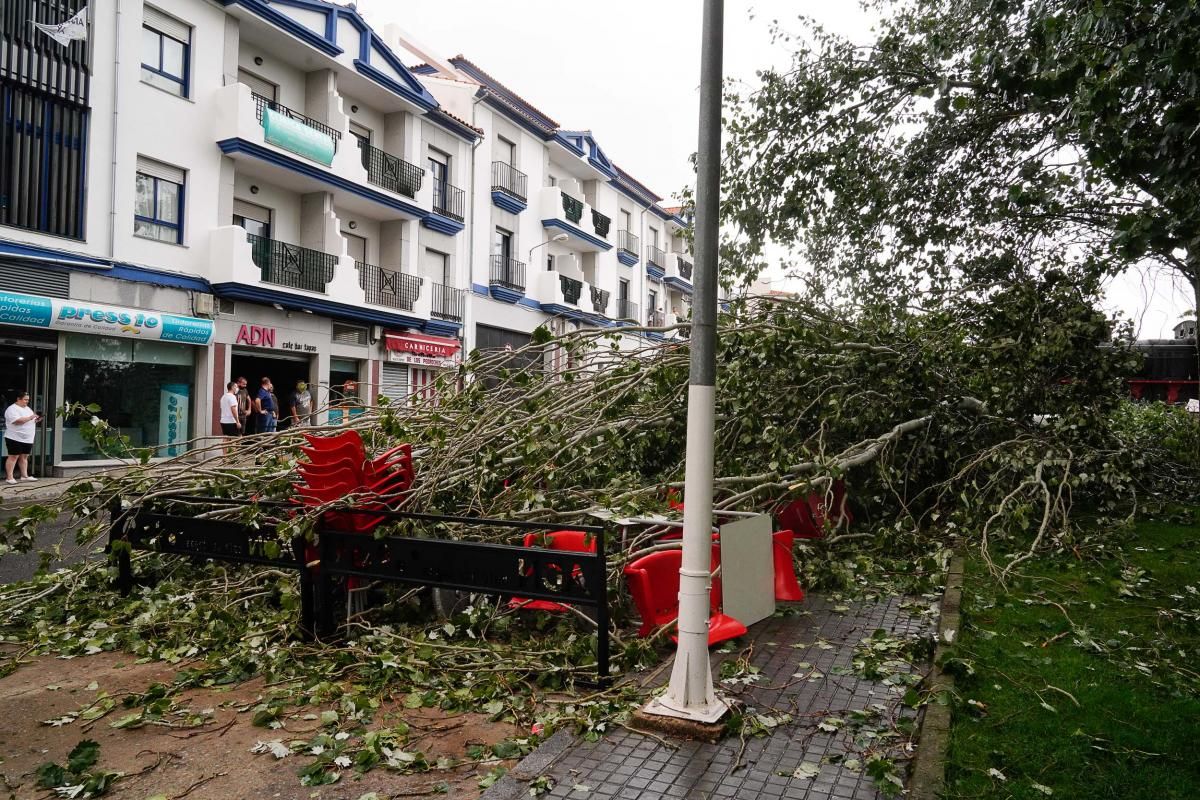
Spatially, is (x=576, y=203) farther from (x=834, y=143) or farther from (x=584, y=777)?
(x=584, y=777)

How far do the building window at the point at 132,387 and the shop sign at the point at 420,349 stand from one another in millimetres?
6776

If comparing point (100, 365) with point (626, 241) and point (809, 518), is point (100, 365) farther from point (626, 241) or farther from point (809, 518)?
point (626, 241)

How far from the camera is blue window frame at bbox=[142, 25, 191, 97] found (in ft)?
56.2

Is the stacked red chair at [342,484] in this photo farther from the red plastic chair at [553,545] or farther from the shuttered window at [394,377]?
Result: the shuttered window at [394,377]

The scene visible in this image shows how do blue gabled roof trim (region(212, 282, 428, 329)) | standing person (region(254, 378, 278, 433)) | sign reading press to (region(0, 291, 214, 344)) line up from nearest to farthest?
1. sign reading press to (region(0, 291, 214, 344))
2. standing person (region(254, 378, 278, 433))
3. blue gabled roof trim (region(212, 282, 428, 329))

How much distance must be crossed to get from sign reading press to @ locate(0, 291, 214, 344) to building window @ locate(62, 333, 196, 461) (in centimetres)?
40

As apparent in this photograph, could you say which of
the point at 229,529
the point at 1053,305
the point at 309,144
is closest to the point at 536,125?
the point at 309,144

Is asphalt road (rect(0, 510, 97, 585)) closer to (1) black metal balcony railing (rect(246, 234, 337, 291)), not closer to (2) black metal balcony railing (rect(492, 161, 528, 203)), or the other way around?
(1) black metal balcony railing (rect(246, 234, 337, 291))

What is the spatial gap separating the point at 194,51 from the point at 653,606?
59.3ft

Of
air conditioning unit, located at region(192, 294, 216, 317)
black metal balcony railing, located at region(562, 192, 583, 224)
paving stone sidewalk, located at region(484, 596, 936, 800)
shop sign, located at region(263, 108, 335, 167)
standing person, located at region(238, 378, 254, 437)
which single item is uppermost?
black metal balcony railing, located at region(562, 192, 583, 224)

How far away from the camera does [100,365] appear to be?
1627 centimetres

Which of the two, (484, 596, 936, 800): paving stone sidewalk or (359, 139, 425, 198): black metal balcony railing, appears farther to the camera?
(359, 139, 425, 198): black metal balcony railing

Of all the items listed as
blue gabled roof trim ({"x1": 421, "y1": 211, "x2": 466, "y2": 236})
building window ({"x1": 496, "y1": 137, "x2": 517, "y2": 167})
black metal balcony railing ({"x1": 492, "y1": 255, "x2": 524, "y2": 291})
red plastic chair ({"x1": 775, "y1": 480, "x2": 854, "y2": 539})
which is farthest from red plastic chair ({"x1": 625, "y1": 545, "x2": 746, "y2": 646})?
building window ({"x1": 496, "y1": 137, "x2": 517, "y2": 167})

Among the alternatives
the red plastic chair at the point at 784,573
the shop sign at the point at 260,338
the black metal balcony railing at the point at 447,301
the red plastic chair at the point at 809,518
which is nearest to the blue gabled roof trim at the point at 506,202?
the black metal balcony railing at the point at 447,301
